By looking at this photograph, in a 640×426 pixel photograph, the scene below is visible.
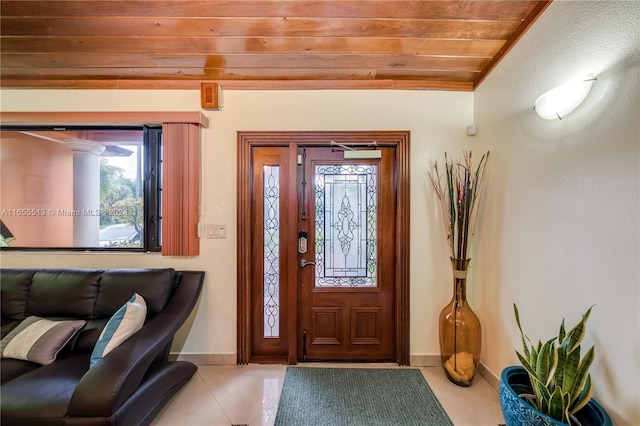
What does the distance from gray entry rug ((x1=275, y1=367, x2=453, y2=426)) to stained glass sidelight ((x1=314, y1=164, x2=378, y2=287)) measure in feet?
2.34

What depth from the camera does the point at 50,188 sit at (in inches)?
81.7

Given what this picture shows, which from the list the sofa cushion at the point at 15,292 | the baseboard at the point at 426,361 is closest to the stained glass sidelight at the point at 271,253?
the baseboard at the point at 426,361

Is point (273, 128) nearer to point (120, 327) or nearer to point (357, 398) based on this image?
point (120, 327)

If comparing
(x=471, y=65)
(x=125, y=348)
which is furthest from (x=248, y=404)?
(x=471, y=65)

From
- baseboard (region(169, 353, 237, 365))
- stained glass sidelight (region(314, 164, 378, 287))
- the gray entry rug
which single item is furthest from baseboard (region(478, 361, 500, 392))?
baseboard (region(169, 353, 237, 365))

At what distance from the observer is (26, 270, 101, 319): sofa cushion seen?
1701 mm

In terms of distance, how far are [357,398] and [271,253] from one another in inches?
50.7

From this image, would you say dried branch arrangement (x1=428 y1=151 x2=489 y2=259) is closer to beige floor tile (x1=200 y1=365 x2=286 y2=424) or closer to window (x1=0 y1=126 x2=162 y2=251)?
beige floor tile (x1=200 y1=365 x2=286 y2=424)

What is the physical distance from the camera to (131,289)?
5.80 feet

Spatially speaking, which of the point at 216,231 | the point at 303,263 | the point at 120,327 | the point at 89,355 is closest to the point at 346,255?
the point at 303,263

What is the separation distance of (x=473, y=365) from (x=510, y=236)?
1018 millimetres

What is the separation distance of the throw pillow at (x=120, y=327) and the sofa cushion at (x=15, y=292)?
2.47 feet

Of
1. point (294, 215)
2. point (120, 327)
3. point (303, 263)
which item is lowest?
point (120, 327)

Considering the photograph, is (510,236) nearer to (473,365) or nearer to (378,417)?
(473,365)
